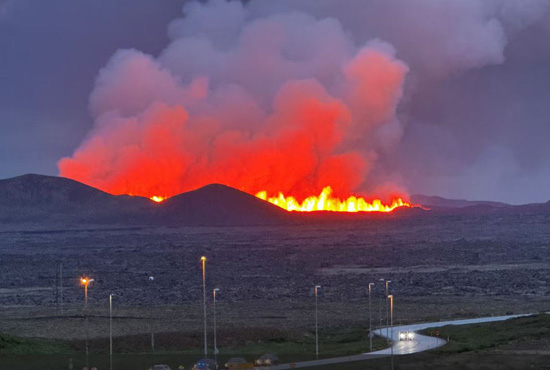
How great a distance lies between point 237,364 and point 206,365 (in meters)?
2.18

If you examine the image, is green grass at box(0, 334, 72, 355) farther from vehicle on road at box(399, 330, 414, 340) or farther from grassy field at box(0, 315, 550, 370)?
vehicle on road at box(399, 330, 414, 340)

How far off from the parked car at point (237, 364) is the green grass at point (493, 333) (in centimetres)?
1550

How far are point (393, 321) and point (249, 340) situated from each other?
24748mm

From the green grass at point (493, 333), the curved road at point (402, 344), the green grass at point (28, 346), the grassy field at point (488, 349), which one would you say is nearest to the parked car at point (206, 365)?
the curved road at point (402, 344)

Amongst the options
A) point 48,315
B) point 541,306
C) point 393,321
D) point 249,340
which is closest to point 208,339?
point 249,340

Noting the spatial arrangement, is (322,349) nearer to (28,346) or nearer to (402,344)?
(402,344)

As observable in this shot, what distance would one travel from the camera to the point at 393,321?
119 meters


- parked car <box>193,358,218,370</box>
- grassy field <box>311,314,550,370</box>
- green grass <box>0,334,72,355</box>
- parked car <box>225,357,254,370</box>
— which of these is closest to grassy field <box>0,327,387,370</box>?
green grass <box>0,334,72,355</box>

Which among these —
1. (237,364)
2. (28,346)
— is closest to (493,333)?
(237,364)

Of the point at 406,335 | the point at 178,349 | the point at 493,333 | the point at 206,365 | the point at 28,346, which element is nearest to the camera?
the point at 206,365

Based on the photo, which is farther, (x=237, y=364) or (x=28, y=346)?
(x=28, y=346)

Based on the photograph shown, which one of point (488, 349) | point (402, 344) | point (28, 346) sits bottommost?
point (402, 344)

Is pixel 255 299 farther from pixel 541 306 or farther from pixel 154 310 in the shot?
pixel 541 306

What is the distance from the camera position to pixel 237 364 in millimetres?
77375
